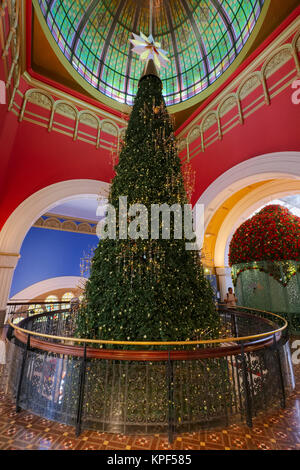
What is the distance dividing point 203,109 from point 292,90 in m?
3.80

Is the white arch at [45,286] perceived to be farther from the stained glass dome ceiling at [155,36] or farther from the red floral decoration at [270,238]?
the stained glass dome ceiling at [155,36]

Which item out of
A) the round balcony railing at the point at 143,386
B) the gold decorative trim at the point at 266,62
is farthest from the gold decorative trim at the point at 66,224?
the round balcony railing at the point at 143,386

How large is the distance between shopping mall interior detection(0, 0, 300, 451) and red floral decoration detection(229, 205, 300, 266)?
0.04m

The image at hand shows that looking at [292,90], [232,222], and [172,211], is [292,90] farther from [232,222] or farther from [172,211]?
[172,211]

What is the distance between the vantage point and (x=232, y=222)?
9.12 metres

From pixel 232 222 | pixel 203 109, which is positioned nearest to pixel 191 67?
pixel 203 109

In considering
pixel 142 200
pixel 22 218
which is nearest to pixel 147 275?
pixel 142 200

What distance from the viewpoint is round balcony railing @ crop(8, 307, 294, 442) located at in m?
2.21

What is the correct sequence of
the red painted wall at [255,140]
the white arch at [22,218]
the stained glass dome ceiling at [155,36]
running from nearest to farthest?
the red painted wall at [255,140]
the white arch at [22,218]
the stained glass dome ceiling at [155,36]

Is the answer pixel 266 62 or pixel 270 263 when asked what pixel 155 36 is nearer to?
pixel 266 62

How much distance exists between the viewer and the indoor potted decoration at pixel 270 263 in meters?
6.12

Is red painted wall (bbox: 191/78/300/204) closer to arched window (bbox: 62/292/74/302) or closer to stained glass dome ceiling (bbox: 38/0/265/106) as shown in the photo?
stained glass dome ceiling (bbox: 38/0/265/106)

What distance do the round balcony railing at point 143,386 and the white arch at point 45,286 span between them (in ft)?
24.7

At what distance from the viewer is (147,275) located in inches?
113
